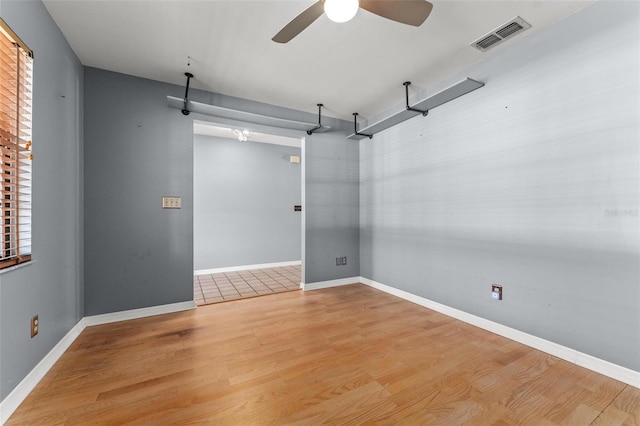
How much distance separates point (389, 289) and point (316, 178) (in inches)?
75.3

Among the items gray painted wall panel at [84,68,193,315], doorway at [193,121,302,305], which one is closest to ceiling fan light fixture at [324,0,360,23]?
gray painted wall panel at [84,68,193,315]

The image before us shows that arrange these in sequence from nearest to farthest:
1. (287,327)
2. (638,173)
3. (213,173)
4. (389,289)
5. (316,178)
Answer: (638,173), (287,327), (389,289), (316,178), (213,173)

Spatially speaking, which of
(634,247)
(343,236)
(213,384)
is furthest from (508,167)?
(213,384)

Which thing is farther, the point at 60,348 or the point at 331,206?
the point at 331,206

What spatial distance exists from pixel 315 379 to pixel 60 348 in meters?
2.00

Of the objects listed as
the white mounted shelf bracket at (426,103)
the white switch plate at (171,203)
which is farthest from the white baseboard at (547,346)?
the white switch plate at (171,203)

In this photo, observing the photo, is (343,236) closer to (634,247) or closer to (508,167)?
(508,167)

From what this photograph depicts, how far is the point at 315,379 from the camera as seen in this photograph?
174cm

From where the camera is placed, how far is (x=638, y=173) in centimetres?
166

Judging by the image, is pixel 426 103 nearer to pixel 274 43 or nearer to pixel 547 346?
pixel 274 43

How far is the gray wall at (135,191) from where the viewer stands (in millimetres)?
2654

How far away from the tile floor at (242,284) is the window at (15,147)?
1955mm

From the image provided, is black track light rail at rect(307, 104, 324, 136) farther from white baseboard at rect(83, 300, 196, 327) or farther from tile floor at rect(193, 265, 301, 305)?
white baseboard at rect(83, 300, 196, 327)

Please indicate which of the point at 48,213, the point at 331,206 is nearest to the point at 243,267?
the point at 331,206
